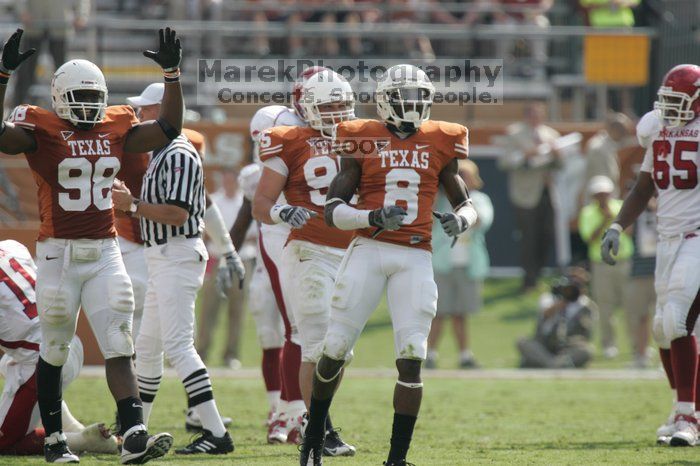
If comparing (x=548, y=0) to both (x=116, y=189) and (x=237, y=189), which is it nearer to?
(x=237, y=189)

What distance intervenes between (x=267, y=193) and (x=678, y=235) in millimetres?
2522

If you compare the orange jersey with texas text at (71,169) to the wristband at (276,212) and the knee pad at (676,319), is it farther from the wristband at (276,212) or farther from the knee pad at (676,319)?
the knee pad at (676,319)

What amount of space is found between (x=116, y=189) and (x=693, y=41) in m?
12.2

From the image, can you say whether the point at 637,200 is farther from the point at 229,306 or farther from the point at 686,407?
the point at 229,306

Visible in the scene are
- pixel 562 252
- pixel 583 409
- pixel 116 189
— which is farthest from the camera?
pixel 562 252

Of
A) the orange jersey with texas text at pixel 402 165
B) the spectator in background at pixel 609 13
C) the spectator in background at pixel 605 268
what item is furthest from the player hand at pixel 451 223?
the spectator in background at pixel 609 13

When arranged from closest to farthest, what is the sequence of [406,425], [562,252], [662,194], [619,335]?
[406,425], [662,194], [619,335], [562,252]

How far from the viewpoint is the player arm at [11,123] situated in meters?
5.92

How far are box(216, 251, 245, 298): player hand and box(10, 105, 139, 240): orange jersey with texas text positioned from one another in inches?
52.9

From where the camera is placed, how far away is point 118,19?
1759 cm

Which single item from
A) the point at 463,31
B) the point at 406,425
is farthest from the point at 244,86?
the point at 406,425

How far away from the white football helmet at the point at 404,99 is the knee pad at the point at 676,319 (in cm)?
210

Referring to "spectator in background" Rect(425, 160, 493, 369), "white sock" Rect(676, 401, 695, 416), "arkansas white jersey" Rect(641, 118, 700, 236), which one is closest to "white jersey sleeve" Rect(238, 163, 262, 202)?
"arkansas white jersey" Rect(641, 118, 700, 236)
